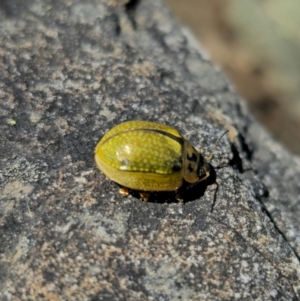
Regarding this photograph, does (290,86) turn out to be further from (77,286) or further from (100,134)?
(77,286)

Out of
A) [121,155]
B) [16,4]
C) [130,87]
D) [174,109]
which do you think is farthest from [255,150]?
[16,4]

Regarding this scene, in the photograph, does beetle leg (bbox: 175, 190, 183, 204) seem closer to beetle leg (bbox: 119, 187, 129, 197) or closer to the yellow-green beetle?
the yellow-green beetle

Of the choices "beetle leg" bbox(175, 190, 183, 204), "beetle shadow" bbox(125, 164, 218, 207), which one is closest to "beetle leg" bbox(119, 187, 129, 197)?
"beetle shadow" bbox(125, 164, 218, 207)

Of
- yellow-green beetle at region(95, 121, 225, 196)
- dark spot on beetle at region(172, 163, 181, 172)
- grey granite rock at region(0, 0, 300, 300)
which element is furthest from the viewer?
dark spot on beetle at region(172, 163, 181, 172)

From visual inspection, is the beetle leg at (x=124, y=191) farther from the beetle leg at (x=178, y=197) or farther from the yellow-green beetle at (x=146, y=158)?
the beetle leg at (x=178, y=197)

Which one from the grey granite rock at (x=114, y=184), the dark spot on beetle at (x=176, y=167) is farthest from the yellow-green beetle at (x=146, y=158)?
the grey granite rock at (x=114, y=184)

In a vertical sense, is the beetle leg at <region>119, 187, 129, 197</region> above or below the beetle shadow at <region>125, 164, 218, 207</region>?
below

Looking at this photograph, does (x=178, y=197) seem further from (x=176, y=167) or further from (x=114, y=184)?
(x=114, y=184)
